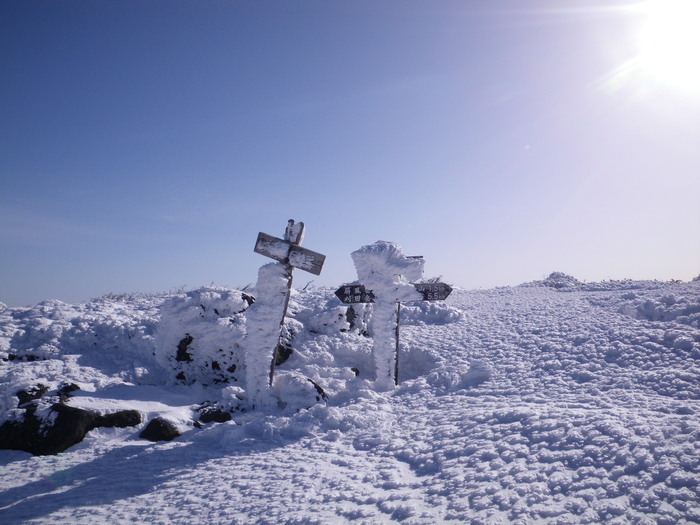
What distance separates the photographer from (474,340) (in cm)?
871

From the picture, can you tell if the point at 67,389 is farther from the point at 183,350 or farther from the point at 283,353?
the point at 283,353

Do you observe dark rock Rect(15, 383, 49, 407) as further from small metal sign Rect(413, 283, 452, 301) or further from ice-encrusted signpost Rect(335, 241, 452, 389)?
small metal sign Rect(413, 283, 452, 301)

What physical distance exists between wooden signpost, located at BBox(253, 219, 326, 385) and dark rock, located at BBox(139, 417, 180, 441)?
1678 millimetres

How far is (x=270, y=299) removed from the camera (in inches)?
265

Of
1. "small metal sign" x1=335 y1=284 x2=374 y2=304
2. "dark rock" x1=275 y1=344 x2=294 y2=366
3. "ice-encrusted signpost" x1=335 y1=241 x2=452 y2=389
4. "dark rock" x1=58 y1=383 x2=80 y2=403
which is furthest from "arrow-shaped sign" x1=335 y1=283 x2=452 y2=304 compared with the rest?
"dark rock" x1=58 y1=383 x2=80 y2=403

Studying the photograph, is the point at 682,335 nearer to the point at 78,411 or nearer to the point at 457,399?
the point at 457,399

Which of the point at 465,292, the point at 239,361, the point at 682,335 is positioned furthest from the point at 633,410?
the point at 465,292

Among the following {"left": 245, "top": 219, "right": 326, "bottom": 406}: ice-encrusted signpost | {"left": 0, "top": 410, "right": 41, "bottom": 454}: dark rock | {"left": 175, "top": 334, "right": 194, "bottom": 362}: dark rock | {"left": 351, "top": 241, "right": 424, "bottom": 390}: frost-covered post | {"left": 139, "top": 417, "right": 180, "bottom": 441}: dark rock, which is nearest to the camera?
{"left": 0, "top": 410, "right": 41, "bottom": 454}: dark rock

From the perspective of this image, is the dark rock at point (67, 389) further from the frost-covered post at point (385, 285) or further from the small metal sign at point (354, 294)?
the frost-covered post at point (385, 285)

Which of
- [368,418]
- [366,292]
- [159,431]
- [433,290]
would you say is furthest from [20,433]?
[433,290]

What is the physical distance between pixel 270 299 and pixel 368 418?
2511 mm

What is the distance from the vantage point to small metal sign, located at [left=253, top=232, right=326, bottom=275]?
21.8 ft

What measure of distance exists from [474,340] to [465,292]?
23.3 feet

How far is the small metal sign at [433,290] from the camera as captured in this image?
25.5 feet
